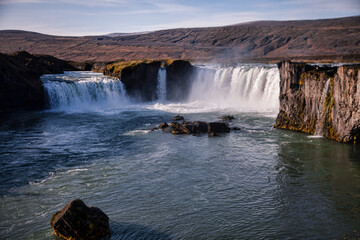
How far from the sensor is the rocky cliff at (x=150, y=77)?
4853 cm

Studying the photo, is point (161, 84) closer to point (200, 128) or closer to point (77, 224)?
point (200, 128)

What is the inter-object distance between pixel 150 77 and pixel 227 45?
89.7 m

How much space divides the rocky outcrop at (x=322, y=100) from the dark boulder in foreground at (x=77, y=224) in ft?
58.1

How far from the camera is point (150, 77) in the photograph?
5075cm

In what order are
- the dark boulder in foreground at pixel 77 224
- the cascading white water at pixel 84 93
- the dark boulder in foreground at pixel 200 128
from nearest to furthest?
the dark boulder in foreground at pixel 77 224, the dark boulder in foreground at pixel 200 128, the cascading white water at pixel 84 93

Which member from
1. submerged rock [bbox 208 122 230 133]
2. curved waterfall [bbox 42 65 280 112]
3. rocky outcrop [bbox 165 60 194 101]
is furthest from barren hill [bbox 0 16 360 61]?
submerged rock [bbox 208 122 230 133]

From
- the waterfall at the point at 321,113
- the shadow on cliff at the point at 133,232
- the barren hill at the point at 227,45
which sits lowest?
the shadow on cliff at the point at 133,232

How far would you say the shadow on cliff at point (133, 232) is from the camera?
11414 mm

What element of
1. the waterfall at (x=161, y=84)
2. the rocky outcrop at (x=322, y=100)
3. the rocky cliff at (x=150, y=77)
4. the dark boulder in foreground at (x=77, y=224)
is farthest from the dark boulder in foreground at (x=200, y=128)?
the waterfall at (x=161, y=84)

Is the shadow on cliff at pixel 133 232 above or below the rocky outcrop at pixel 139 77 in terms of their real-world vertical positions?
below

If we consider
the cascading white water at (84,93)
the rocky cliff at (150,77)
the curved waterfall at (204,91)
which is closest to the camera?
the curved waterfall at (204,91)

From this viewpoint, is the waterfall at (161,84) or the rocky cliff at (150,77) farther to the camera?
the waterfall at (161,84)

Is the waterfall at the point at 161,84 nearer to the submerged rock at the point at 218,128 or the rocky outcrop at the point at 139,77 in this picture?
the rocky outcrop at the point at 139,77

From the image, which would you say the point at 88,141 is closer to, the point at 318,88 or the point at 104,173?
the point at 104,173
